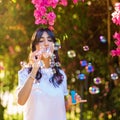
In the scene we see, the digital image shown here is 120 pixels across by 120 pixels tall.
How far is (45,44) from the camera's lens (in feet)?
13.1

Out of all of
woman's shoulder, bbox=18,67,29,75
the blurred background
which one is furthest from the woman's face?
the blurred background

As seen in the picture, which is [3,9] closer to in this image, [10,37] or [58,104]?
[10,37]

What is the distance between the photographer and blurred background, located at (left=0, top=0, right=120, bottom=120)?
6.42m

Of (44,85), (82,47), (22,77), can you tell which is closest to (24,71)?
(22,77)

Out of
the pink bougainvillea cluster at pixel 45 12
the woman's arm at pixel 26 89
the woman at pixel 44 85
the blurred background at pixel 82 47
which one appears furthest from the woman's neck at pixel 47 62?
the blurred background at pixel 82 47

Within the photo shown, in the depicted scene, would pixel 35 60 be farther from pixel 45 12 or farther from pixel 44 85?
pixel 45 12

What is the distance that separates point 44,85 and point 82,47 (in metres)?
2.47

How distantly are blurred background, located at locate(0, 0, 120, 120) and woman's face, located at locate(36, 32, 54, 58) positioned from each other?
184 cm

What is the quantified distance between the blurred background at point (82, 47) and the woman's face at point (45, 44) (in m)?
1.84

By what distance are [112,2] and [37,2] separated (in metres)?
1.43

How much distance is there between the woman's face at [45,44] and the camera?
151 inches

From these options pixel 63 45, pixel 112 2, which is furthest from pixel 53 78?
pixel 63 45

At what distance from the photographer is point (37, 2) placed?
4809 mm

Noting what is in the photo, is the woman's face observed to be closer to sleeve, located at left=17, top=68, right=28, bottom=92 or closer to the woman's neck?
the woman's neck
